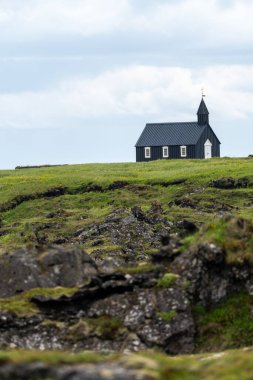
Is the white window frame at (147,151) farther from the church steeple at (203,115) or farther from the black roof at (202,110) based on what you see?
the black roof at (202,110)

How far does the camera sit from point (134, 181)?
103312mm

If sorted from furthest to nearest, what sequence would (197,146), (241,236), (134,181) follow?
(197,146) < (134,181) < (241,236)

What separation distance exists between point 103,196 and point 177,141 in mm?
87049

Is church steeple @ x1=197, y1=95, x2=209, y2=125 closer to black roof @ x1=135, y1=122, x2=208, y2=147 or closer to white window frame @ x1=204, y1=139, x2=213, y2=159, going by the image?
black roof @ x1=135, y1=122, x2=208, y2=147

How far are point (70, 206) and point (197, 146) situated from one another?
91.0 meters

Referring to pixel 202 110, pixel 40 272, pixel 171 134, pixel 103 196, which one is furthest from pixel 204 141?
pixel 40 272

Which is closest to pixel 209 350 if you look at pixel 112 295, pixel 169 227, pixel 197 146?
pixel 112 295

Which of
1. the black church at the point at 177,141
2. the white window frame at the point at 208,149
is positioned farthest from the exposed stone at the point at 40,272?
the white window frame at the point at 208,149

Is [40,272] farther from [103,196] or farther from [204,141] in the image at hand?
[204,141]

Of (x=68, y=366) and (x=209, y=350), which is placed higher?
(x=68, y=366)

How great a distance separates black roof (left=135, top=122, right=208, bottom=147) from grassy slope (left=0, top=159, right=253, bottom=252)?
56.5m

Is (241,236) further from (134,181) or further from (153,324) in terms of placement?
(134,181)

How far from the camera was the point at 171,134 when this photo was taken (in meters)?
182

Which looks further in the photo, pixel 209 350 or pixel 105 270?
pixel 105 270
